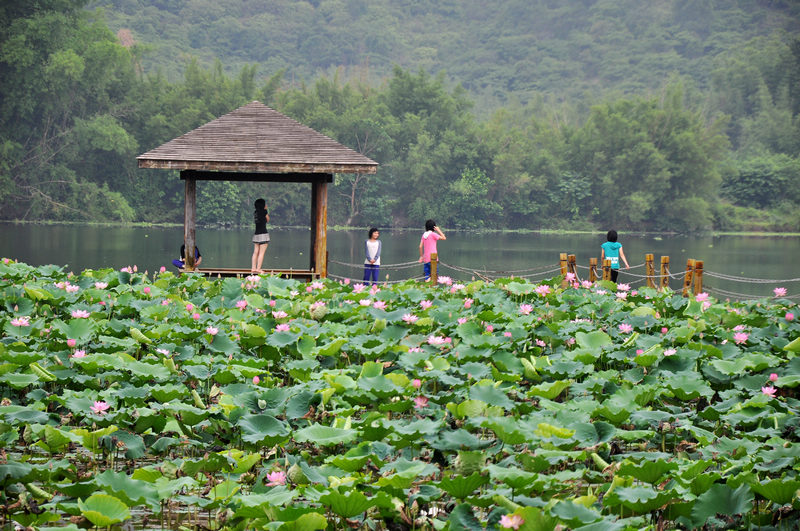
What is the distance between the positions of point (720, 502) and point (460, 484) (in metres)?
0.80

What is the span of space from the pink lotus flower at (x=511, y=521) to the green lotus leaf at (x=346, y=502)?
42cm

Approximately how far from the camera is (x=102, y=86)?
41.8 meters

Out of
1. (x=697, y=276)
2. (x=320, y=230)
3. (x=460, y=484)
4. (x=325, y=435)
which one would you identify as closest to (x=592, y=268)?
(x=697, y=276)

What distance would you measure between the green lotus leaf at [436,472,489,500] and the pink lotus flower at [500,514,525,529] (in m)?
0.32

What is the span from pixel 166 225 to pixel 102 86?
6.63 metres

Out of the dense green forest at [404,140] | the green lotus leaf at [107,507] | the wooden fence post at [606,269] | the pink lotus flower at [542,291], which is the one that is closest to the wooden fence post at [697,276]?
the wooden fence post at [606,269]

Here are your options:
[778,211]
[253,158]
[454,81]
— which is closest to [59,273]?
[253,158]

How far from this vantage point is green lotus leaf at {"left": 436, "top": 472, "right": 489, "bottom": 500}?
3.02 meters

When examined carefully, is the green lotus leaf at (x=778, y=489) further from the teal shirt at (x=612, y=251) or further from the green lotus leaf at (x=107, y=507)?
the teal shirt at (x=612, y=251)

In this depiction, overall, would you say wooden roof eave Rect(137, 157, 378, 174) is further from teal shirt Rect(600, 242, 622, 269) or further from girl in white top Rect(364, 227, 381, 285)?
teal shirt Rect(600, 242, 622, 269)

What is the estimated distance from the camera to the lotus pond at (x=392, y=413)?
3.01m

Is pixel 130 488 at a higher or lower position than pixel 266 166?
lower

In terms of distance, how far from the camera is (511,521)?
8.84ft

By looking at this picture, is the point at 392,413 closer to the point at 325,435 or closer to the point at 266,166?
the point at 325,435
